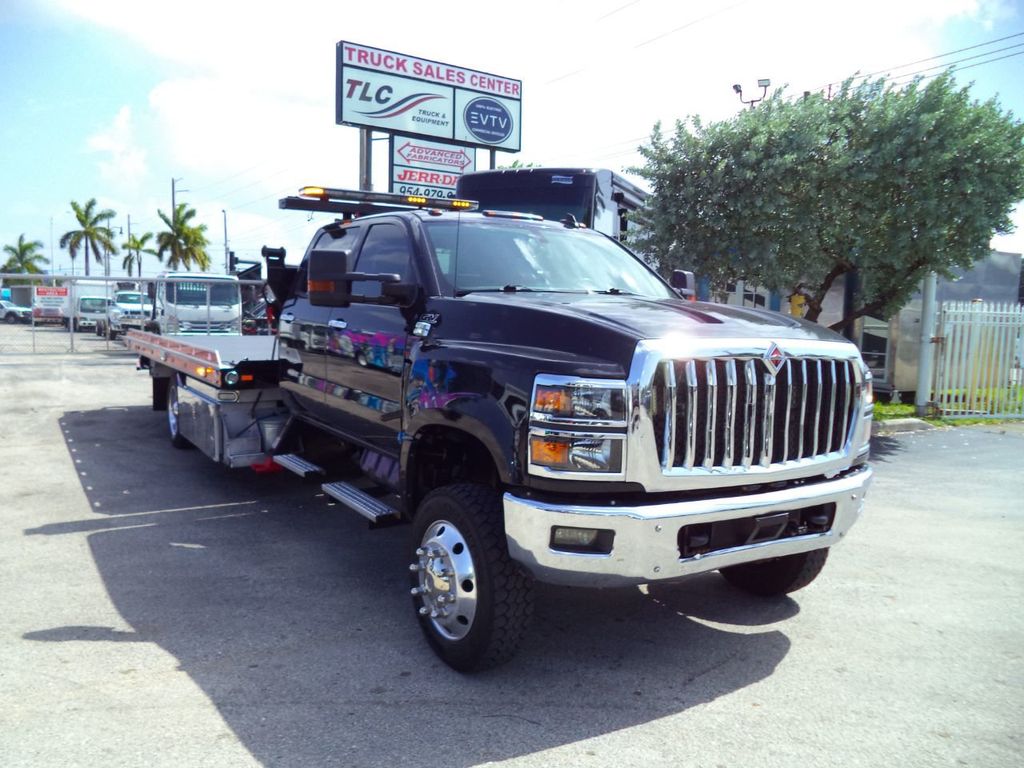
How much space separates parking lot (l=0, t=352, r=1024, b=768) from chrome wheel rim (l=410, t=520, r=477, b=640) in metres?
0.25

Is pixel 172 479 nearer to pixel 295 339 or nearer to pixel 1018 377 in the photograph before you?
pixel 295 339

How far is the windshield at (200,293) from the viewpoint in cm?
2188

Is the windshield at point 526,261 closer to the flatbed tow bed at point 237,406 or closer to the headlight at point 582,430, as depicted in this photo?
the headlight at point 582,430

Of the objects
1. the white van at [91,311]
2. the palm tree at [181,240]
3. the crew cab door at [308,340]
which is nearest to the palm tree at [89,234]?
the palm tree at [181,240]

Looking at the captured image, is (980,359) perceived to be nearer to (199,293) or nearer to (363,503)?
(363,503)

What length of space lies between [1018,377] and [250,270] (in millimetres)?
19382

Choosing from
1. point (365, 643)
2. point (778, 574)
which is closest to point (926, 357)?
point (778, 574)

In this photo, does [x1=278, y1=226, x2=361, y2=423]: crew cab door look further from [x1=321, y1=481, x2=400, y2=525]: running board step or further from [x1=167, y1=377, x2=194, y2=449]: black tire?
[x1=167, y1=377, x2=194, y2=449]: black tire

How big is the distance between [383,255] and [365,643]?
2.33m

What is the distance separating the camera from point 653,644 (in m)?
4.38

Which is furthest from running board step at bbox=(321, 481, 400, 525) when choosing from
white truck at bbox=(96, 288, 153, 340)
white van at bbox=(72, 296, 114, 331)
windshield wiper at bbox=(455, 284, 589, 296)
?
white van at bbox=(72, 296, 114, 331)

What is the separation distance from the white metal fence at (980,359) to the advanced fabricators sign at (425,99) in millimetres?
13643

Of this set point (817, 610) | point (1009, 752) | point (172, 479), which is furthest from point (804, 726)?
point (172, 479)

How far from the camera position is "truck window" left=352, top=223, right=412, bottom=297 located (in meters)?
5.01
